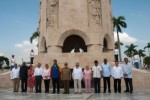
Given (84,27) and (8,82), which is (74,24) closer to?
(84,27)

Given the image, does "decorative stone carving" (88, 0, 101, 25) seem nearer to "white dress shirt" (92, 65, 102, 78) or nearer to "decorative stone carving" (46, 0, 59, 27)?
"decorative stone carving" (46, 0, 59, 27)

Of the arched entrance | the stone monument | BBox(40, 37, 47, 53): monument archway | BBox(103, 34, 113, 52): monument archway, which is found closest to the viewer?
the stone monument

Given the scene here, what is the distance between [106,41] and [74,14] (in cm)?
465

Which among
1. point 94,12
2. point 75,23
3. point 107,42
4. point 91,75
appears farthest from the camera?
point 107,42

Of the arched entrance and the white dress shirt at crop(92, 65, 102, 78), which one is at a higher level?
the arched entrance

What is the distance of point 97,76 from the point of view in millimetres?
12164

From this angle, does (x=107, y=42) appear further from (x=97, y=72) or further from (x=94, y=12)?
(x=97, y=72)

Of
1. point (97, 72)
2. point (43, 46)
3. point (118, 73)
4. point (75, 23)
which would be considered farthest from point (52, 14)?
point (118, 73)

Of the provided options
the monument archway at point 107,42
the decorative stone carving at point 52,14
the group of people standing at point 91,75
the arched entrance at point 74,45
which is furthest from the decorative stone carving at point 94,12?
the group of people standing at point 91,75

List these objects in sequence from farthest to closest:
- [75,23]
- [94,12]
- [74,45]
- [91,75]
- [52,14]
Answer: [74,45], [52,14], [94,12], [75,23], [91,75]

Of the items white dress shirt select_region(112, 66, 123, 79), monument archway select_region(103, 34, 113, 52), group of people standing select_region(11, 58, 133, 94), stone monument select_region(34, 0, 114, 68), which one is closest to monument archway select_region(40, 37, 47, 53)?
stone monument select_region(34, 0, 114, 68)

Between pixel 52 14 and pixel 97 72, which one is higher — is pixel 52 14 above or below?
above

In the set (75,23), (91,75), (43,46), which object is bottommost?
(91,75)

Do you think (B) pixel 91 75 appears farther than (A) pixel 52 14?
No
